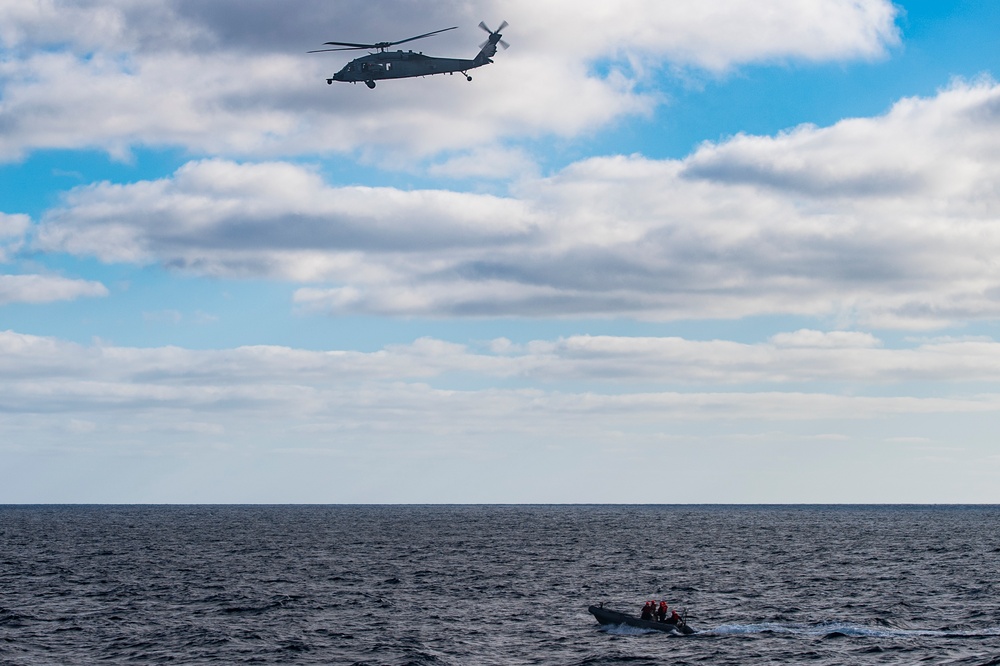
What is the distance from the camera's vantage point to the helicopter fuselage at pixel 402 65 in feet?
310

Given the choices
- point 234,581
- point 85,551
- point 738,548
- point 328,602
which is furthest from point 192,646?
point 738,548

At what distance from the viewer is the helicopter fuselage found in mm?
94625

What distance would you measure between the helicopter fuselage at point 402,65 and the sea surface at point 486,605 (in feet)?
147

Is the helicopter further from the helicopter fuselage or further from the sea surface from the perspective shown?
the sea surface

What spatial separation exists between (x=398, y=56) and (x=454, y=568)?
2161 inches

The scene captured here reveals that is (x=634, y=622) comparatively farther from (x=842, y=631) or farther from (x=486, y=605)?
(x=486, y=605)

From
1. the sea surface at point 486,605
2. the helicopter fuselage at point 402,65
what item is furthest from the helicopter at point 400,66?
the sea surface at point 486,605

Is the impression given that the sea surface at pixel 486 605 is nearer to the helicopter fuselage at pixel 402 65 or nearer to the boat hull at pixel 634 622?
the boat hull at pixel 634 622

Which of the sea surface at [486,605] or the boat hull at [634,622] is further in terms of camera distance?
the boat hull at [634,622]

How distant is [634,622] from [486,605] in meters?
15.6

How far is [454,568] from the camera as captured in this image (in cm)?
11800

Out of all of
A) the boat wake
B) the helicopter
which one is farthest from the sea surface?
the helicopter

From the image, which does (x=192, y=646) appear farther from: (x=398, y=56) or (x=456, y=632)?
(x=398, y=56)

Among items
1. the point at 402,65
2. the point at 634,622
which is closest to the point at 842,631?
the point at 634,622
